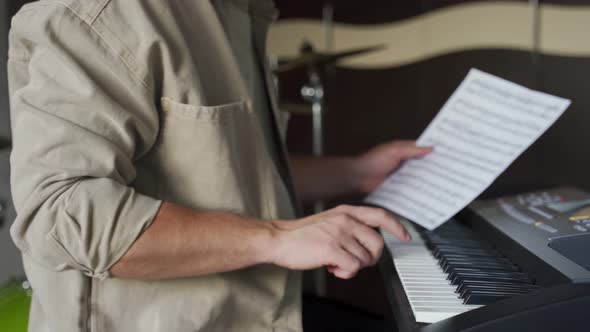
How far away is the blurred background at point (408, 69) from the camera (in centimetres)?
215

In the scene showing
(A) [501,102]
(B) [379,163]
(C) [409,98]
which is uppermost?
(A) [501,102]

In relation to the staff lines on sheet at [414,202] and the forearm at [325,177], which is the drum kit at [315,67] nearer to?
the forearm at [325,177]

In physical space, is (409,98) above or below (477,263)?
below

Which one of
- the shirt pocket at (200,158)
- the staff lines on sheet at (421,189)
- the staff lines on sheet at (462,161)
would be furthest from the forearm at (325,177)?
the shirt pocket at (200,158)

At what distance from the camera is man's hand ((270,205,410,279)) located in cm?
75

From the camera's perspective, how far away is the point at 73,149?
716 millimetres

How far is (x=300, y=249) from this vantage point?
2.49ft

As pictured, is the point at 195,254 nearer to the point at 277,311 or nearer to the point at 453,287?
the point at 277,311

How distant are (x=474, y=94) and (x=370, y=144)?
1793mm

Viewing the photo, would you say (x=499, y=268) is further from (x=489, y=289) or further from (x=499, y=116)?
(x=499, y=116)

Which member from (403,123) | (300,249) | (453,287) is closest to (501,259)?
(453,287)

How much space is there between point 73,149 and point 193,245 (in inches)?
6.7

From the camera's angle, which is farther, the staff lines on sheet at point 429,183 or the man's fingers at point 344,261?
the staff lines on sheet at point 429,183

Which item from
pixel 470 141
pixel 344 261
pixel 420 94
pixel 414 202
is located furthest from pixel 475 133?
pixel 420 94
